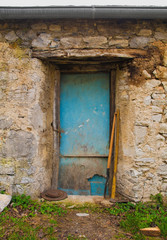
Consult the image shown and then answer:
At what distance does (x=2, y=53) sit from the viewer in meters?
3.01

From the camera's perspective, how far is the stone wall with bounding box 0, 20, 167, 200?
116 inches

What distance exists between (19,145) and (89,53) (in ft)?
5.44

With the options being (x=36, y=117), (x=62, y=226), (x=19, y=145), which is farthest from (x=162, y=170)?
(x=19, y=145)

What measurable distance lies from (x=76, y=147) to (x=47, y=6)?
2.12 metres

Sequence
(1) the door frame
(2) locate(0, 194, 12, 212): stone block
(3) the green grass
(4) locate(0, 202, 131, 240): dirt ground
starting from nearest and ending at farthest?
(4) locate(0, 202, 131, 240): dirt ground < (3) the green grass < (2) locate(0, 194, 12, 212): stone block < (1) the door frame

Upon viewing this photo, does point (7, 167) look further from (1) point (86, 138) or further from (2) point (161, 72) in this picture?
(2) point (161, 72)

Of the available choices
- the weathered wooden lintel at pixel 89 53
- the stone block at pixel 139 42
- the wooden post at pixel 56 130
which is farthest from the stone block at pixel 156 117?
the wooden post at pixel 56 130

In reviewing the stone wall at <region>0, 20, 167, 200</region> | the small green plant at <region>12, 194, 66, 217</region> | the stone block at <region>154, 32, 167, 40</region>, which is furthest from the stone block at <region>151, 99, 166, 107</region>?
the small green plant at <region>12, 194, 66, 217</region>

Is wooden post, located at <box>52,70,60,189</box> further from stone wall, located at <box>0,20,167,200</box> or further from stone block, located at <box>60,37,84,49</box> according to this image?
stone block, located at <box>60,37,84,49</box>

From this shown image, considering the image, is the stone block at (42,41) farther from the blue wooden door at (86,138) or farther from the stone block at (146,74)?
the stone block at (146,74)

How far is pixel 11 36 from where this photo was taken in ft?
9.87

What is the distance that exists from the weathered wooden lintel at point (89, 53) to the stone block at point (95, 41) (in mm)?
73

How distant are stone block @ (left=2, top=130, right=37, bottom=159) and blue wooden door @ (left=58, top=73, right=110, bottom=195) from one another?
688 mm

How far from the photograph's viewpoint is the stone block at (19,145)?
9.65 feet
